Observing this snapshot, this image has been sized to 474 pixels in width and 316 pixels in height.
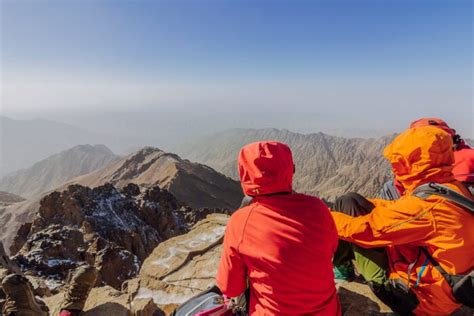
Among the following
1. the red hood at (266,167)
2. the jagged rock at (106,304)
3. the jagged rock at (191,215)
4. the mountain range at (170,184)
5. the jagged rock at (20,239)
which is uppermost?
the red hood at (266,167)

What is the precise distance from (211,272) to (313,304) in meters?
4.18

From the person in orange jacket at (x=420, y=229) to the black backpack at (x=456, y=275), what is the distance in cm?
5

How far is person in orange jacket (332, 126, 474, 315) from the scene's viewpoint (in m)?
3.47

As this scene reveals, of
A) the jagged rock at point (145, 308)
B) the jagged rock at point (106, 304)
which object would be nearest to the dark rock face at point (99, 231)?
the jagged rock at point (106, 304)

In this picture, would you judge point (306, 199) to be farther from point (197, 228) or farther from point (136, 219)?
point (136, 219)

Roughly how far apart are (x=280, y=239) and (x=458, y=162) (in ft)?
11.3

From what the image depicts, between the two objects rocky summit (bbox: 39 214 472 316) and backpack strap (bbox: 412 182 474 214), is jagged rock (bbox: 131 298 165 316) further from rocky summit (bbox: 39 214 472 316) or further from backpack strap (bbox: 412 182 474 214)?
backpack strap (bbox: 412 182 474 214)

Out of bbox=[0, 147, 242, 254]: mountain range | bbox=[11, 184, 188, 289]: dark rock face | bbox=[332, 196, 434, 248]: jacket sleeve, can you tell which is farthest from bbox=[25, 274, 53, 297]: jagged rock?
bbox=[0, 147, 242, 254]: mountain range

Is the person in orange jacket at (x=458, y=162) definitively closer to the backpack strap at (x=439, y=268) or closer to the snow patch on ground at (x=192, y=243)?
the backpack strap at (x=439, y=268)

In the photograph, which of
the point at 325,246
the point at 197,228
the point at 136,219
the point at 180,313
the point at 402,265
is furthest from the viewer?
the point at 136,219

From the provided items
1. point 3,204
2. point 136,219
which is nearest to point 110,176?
point 3,204

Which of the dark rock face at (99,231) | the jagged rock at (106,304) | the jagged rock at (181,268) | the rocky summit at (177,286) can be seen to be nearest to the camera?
the rocky summit at (177,286)

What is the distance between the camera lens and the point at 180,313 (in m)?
4.30

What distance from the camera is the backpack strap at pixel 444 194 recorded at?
3395 millimetres
